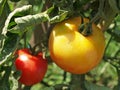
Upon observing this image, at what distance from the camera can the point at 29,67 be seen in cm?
112

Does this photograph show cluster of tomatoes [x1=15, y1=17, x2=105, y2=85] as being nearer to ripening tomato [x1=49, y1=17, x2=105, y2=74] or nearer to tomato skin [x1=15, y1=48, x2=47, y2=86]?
ripening tomato [x1=49, y1=17, x2=105, y2=74]

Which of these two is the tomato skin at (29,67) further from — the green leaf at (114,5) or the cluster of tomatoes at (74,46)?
the green leaf at (114,5)

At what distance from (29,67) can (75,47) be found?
221 mm

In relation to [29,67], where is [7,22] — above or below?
above

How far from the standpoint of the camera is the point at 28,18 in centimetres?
89

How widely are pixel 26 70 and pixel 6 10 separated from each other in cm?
21

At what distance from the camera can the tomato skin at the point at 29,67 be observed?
1.11 meters

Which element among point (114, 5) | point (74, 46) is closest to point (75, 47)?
point (74, 46)

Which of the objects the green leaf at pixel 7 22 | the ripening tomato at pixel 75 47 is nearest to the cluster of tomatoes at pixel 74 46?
the ripening tomato at pixel 75 47

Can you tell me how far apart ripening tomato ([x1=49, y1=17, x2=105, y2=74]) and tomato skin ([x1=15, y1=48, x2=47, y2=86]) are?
0.55 feet

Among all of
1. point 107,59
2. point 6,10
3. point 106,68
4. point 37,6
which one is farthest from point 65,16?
point 106,68

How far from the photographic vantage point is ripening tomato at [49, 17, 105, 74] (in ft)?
3.11

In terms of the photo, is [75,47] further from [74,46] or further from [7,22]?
[7,22]

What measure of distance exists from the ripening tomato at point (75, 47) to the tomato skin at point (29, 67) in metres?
0.17
